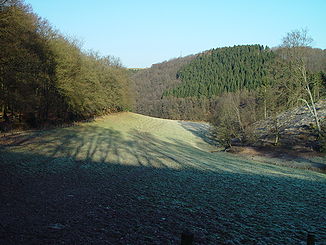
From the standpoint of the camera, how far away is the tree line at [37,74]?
73.6 ft

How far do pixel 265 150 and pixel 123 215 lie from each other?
107 feet

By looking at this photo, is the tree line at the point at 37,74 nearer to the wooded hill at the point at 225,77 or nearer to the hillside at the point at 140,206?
the hillside at the point at 140,206

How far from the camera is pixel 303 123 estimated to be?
4162cm

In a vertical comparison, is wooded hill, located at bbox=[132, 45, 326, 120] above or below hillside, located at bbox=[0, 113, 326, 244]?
above

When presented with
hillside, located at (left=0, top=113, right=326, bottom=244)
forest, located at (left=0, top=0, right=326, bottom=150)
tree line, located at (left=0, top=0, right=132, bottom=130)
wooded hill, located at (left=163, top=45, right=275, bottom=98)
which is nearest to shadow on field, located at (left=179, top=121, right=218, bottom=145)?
Answer: forest, located at (left=0, top=0, right=326, bottom=150)

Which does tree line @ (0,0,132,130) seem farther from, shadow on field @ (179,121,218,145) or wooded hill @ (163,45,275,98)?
wooded hill @ (163,45,275,98)

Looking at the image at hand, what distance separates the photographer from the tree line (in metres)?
22.4

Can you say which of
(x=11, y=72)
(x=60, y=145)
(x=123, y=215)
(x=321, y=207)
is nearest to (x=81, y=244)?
(x=123, y=215)

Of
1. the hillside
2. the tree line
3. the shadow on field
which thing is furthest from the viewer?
the shadow on field

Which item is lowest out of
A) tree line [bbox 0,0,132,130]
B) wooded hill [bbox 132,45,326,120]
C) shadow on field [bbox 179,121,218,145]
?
shadow on field [bbox 179,121,218,145]

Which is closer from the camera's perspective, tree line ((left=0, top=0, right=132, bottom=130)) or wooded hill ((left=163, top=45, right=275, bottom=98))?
tree line ((left=0, top=0, right=132, bottom=130))

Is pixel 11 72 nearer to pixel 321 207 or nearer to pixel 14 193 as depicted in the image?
pixel 14 193

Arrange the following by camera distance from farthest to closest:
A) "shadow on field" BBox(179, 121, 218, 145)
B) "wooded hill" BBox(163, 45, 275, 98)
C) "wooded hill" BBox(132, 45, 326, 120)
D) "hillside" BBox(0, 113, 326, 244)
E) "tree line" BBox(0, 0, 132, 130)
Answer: "wooded hill" BBox(163, 45, 275, 98), "wooded hill" BBox(132, 45, 326, 120), "shadow on field" BBox(179, 121, 218, 145), "tree line" BBox(0, 0, 132, 130), "hillside" BBox(0, 113, 326, 244)

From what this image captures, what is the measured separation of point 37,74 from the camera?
90.4ft
